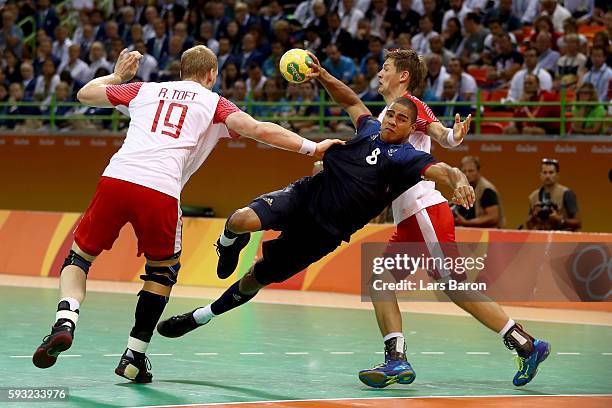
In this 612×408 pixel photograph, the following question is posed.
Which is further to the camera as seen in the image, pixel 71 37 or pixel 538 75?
pixel 71 37

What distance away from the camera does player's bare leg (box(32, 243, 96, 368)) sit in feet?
26.9

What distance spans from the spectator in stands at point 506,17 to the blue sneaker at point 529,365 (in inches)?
537

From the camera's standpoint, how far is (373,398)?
8.69m

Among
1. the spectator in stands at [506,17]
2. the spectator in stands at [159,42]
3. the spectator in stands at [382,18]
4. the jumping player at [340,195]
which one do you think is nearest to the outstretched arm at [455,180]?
the jumping player at [340,195]

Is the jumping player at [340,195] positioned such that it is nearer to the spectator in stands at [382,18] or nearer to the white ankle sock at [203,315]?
the white ankle sock at [203,315]

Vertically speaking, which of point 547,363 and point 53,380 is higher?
point 547,363

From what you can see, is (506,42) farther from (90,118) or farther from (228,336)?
(228,336)

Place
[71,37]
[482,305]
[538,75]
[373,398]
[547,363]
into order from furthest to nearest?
[71,37], [538,75], [547,363], [482,305], [373,398]

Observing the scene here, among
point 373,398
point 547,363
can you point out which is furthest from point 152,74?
point 373,398

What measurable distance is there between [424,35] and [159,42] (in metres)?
6.52

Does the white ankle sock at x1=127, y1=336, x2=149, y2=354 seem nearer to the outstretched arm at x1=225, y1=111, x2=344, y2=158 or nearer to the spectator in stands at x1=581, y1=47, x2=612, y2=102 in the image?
the outstretched arm at x1=225, y1=111, x2=344, y2=158

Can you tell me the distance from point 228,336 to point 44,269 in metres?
7.58

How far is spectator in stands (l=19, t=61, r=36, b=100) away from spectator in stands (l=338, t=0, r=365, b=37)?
734cm

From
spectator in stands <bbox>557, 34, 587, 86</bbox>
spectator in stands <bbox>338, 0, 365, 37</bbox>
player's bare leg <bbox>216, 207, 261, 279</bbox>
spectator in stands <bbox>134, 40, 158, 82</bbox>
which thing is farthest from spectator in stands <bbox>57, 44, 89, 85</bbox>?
player's bare leg <bbox>216, 207, 261, 279</bbox>
